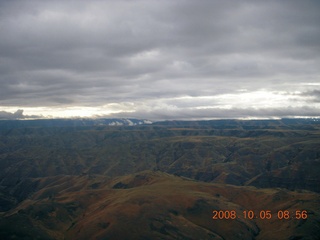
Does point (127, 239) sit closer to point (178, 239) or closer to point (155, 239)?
point (155, 239)

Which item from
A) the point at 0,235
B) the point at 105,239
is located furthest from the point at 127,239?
the point at 0,235

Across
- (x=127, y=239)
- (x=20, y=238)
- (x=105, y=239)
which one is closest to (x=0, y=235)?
(x=20, y=238)

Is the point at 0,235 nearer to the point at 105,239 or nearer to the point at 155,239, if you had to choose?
the point at 105,239

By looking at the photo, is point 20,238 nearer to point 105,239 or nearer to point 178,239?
point 105,239

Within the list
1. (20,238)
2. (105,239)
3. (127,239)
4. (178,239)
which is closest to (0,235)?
(20,238)

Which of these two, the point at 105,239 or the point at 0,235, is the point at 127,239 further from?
the point at 0,235
